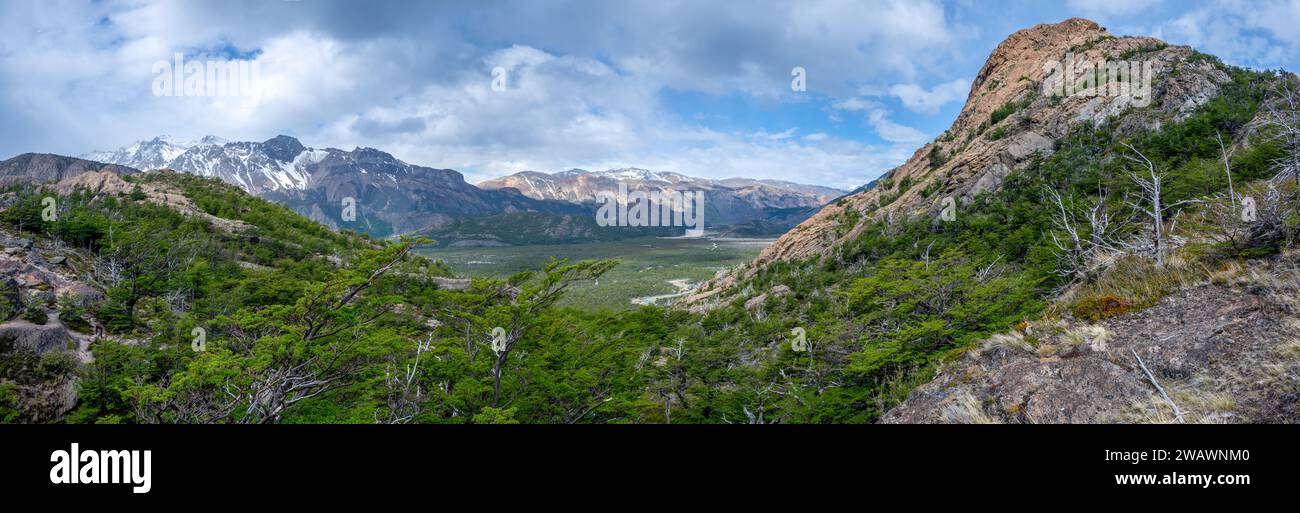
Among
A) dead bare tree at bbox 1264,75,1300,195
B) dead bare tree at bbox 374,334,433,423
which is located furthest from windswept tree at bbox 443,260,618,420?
dead bare tree at bbox 1264,75,1300,195

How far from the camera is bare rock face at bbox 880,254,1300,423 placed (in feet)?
15.5

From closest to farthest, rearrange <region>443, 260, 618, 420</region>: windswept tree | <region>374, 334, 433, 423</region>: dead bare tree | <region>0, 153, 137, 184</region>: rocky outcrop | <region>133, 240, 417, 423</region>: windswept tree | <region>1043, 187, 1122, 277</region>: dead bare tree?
<region>133, 240, 417, 423</region>: windswept tree < <region>374, 334, 433, 423</region>: dead bare tree < <region>443, 260, 618, 420</region>: windswept tree < <region>1043, 187, 1122, 277</region>: dead bare tree < <region>0, 153, 137, 184</region>: rocky outcrop

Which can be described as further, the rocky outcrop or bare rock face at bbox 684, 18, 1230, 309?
the rocky outcrop

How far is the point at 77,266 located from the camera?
17.8 metres

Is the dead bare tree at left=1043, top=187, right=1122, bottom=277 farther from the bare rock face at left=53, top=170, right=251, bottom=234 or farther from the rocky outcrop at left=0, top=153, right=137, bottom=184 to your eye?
the rocky outcrop at left=0, top=153, right=137, bottom=184

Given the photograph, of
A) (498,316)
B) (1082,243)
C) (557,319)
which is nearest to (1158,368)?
(498,316)

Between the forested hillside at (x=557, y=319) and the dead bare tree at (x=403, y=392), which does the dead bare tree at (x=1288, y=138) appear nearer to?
the forested hillside at (x=557, y=319)

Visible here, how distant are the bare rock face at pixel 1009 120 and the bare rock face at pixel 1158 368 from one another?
30.0 metres

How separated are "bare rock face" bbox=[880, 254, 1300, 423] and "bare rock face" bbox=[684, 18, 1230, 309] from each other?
30.0m

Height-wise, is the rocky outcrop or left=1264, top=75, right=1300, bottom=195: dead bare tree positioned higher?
the rocky outcrop

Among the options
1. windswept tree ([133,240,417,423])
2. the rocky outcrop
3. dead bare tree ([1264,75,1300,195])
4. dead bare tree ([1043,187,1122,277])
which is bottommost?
windswept tree ([133,240,417,423])

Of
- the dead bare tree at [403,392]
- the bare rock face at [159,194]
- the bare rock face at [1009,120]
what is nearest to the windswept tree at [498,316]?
the dead bare tree at [403,392]

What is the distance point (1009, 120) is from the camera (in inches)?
1523
